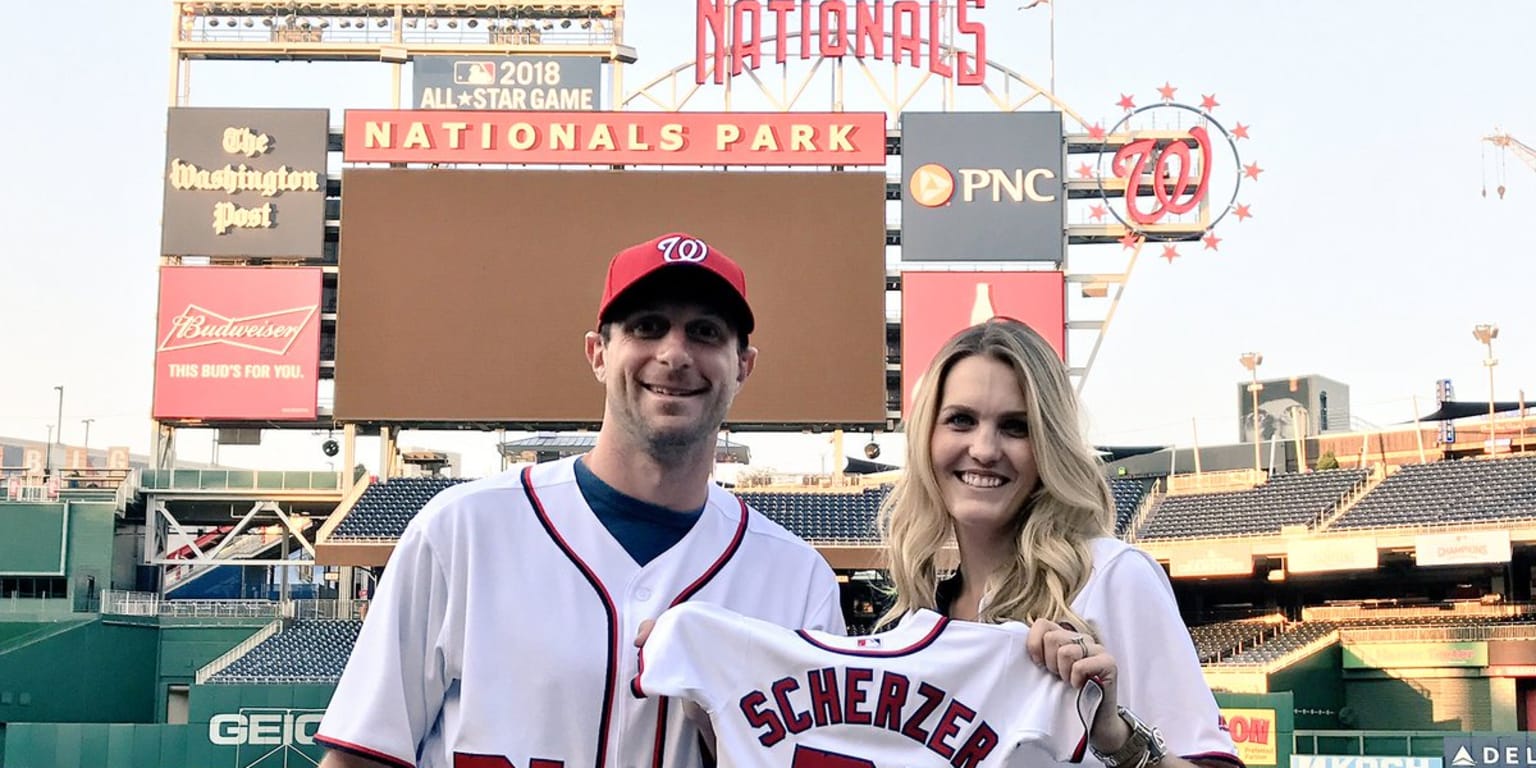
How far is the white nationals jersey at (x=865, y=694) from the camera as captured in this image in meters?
2.62

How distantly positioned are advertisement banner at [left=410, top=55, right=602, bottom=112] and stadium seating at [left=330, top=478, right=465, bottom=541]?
6099 mm

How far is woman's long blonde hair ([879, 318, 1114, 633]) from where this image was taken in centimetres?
272

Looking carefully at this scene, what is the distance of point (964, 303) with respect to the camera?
25.0 metres

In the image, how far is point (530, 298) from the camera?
24.6m

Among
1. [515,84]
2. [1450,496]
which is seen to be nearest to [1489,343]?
[1450,496]

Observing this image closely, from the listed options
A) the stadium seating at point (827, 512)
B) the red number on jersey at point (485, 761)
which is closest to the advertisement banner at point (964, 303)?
the stadium seating at point (827, 512)

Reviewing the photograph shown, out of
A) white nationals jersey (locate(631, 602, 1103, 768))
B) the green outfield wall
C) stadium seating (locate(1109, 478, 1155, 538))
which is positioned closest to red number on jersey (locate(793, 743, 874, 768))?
white nationals jersey (locate(631, 602, 1103, 768))

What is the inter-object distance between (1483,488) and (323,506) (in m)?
17.8

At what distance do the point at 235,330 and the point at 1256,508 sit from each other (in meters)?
15.9

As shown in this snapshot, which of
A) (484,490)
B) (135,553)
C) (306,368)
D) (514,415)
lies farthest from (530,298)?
(484,490)

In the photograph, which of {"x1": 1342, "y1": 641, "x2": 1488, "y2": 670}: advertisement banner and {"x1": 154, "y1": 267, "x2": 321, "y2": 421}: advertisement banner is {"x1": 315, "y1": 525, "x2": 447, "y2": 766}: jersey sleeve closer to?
{"x1": 1342, "y1": 641, "x2": 1488, "y2": 670}: advertisement banner

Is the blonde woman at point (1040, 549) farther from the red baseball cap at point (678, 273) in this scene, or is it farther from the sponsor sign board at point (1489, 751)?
the sponsor sign board at point (1489, 751)

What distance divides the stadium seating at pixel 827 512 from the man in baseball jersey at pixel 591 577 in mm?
20665

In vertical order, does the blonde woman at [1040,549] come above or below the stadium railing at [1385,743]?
above
